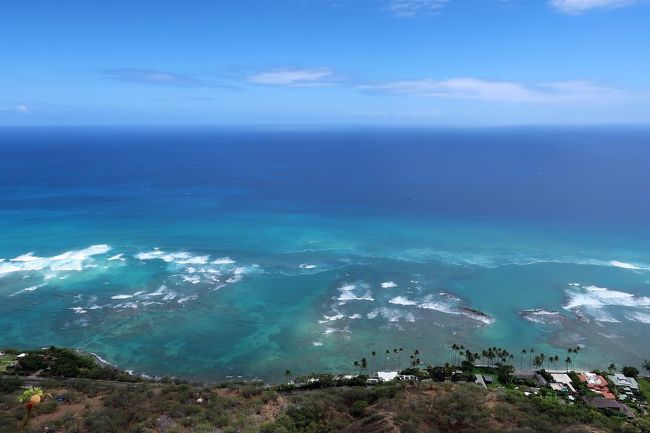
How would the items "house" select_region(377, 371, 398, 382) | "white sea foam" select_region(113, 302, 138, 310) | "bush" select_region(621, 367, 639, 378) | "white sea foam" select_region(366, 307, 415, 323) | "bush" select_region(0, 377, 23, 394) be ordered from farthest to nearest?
"white sea foam" select_region(113, 302, 138, 310) → "white sea foam" select_region(366, 307, 415, 323) → "bush" select_region(621, 367, 639, 378) → "house" select_region(377, 371, 398, 382) → "bush" select_region(0, 377, 23, 394)

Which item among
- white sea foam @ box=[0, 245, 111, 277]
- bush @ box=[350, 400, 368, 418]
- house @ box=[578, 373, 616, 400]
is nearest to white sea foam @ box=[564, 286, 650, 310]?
house @ box=[578, 373, 616, 400]

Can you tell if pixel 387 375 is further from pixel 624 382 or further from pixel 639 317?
pixel 639 317

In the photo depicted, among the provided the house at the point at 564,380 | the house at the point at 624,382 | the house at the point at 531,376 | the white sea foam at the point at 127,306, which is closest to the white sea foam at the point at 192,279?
the white sea foam at the point at 127,306

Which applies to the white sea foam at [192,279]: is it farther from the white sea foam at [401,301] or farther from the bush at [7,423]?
the bush at [7,423]

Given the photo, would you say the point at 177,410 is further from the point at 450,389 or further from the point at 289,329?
the point at 289,329

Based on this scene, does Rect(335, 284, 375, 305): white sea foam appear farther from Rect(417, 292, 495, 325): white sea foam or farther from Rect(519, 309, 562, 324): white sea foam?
Rect(519, 309, 562, 324): white sea foam

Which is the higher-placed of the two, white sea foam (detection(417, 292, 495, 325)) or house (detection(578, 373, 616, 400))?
white sea foam (detection(417, 292, 495, 325))
